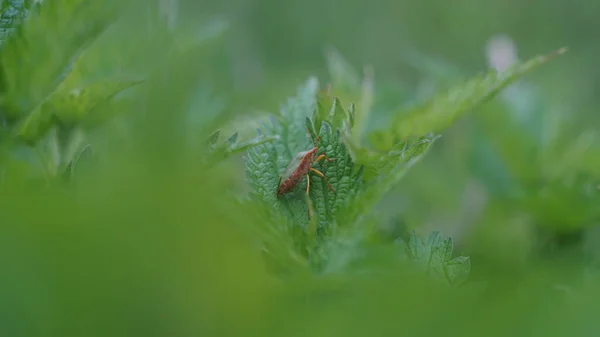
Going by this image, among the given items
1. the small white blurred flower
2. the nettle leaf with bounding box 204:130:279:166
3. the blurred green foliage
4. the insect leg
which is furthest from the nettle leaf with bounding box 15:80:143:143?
the small white blurred flower

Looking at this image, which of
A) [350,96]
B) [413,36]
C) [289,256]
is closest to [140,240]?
[289,256]

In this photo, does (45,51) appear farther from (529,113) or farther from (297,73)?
(297,73)

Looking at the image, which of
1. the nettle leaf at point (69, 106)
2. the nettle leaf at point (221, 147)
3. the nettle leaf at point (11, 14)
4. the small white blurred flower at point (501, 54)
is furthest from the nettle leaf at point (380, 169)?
the small white blurred flower at point (501, 54)

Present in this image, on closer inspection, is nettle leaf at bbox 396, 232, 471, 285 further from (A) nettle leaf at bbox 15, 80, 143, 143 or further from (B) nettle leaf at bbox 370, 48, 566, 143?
(A) nettle leaf at bbox 15, 80, 143, 143

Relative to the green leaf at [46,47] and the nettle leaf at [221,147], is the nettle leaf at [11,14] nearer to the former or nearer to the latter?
the green leaf at [46,47]

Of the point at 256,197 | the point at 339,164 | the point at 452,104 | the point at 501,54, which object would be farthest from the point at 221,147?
the point at 501,54
